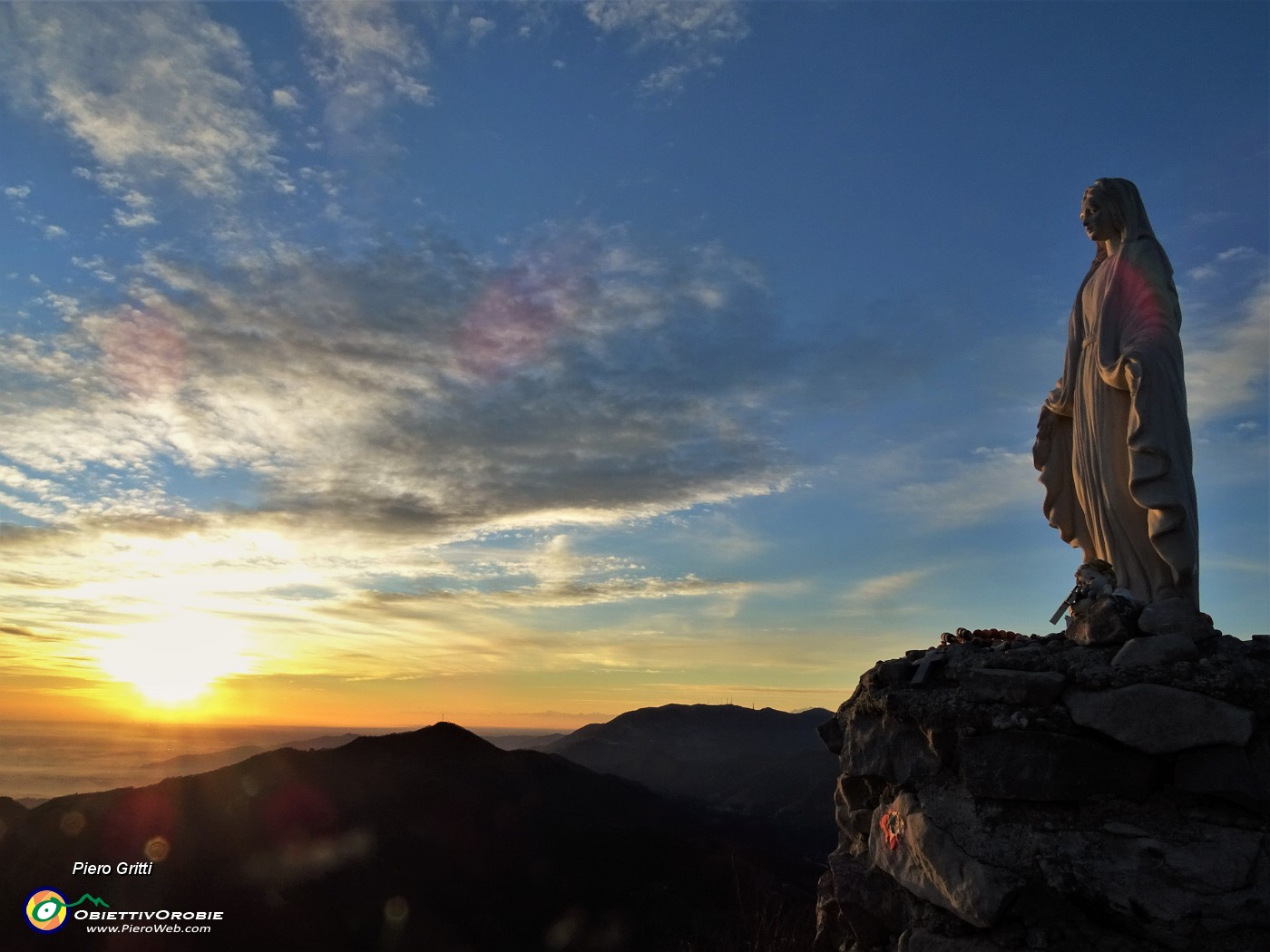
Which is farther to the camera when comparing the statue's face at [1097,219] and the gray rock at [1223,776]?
the statue's face at [1097,219]

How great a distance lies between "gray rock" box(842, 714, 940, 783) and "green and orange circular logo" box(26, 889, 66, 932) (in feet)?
62.4

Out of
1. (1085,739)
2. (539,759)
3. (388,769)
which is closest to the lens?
(1085,739)

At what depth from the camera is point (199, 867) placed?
20047 millimetres

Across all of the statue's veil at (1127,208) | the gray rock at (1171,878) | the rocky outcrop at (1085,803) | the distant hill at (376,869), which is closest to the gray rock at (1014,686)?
the rocky outcrop at (1085,803)

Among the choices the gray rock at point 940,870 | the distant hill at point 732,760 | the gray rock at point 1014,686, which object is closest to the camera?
the gray rock at point 940,870

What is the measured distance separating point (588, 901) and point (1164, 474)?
64.7ft

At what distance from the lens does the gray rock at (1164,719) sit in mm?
4457

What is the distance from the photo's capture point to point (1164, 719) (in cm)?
455

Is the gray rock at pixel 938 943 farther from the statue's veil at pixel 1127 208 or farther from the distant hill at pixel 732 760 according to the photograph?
the distant hill at pixel 732 760

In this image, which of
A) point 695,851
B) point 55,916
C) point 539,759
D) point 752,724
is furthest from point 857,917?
point 752,724

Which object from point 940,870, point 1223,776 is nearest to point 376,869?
point 940,870

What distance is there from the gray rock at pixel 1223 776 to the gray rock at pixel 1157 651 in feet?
1.64

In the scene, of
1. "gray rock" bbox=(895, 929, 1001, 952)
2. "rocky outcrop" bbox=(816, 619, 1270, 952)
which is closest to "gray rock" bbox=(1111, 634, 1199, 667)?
"rocky outcrop" bbox=(816, 619, 1270, 952)

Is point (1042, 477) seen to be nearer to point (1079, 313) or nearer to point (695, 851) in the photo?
point (1079, 313)
